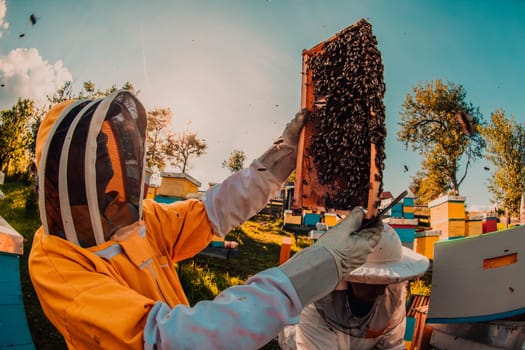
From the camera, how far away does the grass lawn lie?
4.17 meters

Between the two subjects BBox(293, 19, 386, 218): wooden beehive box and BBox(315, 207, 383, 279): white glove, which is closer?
BBox(315, 207, 383, 279): white glove

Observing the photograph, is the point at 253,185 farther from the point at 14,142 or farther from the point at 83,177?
the point at 14,142

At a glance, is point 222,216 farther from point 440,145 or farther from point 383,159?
point 440,145

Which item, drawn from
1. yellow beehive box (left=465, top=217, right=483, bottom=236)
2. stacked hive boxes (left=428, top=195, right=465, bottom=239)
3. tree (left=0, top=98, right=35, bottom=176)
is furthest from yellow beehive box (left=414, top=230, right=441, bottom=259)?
tree (left=0, top=98, right=35, bottom=176)

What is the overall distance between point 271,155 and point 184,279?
15.0ft

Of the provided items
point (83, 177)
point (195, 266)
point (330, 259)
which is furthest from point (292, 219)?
point (83, 177)

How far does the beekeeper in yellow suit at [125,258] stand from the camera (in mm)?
1244

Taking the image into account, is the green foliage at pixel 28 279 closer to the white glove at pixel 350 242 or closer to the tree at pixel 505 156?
the white glove at pixel 350 242

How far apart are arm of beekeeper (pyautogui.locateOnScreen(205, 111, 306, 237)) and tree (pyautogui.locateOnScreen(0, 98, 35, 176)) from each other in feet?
47.0

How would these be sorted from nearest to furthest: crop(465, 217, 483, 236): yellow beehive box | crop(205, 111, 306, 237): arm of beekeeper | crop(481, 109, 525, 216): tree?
crop(205, 111, 306, 237): arm of beekeeper → crop(465, 217, 483, 236): yellow beehive box → crop(481, 109, 525, 216): tree

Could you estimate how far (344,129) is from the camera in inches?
85.1

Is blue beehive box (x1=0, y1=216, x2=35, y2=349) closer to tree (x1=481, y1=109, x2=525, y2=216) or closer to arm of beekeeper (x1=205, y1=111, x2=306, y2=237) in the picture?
arm of beekeeper (x1=205, y1=111, x2=306, y2=237)

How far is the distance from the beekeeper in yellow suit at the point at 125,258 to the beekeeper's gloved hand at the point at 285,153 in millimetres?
667

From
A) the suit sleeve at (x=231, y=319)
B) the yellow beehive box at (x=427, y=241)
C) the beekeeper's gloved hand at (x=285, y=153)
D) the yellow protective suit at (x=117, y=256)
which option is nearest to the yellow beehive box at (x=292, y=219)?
the yellow beehive box at (x=427, y=241)
